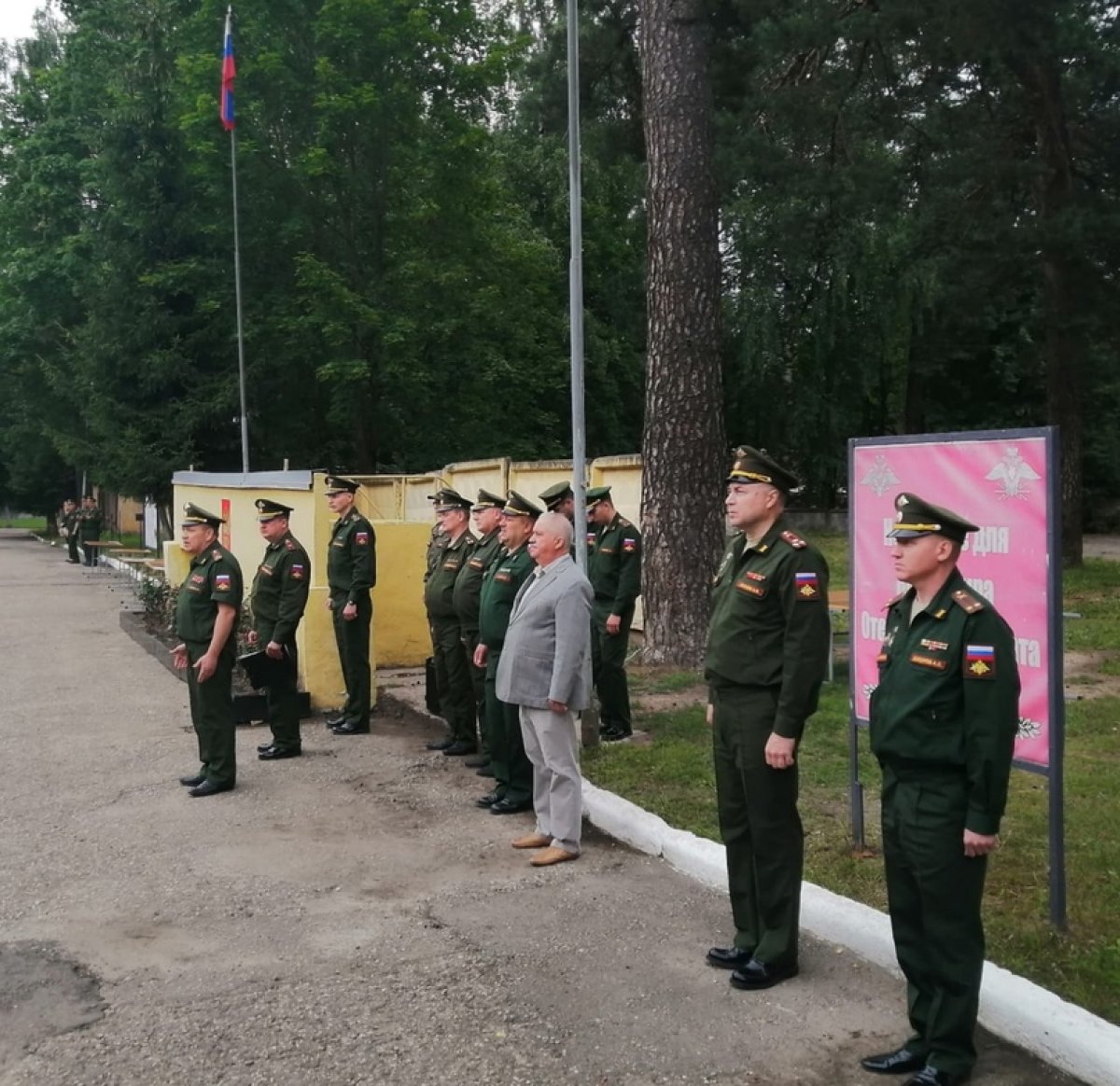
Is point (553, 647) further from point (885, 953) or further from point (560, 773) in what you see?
point (885, 953)

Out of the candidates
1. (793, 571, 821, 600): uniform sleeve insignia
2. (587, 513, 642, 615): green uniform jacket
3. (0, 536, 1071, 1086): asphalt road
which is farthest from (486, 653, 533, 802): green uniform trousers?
(793, 571, 821, 600): uniform sleeve insignia

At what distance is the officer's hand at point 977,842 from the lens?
3461mm

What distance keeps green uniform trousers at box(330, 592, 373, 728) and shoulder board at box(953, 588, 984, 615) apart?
6.00 meters

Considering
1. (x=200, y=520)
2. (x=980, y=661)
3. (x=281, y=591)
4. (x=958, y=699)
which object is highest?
(x=200, y=520)

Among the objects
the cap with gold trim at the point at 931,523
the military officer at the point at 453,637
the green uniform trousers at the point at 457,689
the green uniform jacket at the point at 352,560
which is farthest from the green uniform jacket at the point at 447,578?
Answer: the cap with gold trim at the point at 931,523

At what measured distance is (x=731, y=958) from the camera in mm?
4488

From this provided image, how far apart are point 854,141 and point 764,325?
13.2m

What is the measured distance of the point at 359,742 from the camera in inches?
347

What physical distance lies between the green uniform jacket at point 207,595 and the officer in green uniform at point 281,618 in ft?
2.54

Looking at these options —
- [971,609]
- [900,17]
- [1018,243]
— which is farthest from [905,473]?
[1018,243]

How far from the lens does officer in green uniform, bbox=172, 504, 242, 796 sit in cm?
727

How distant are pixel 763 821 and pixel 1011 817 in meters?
2.48

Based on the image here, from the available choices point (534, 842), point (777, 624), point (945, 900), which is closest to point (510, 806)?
point (534, 842)

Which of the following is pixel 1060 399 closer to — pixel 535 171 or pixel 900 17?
pixel 900 17
